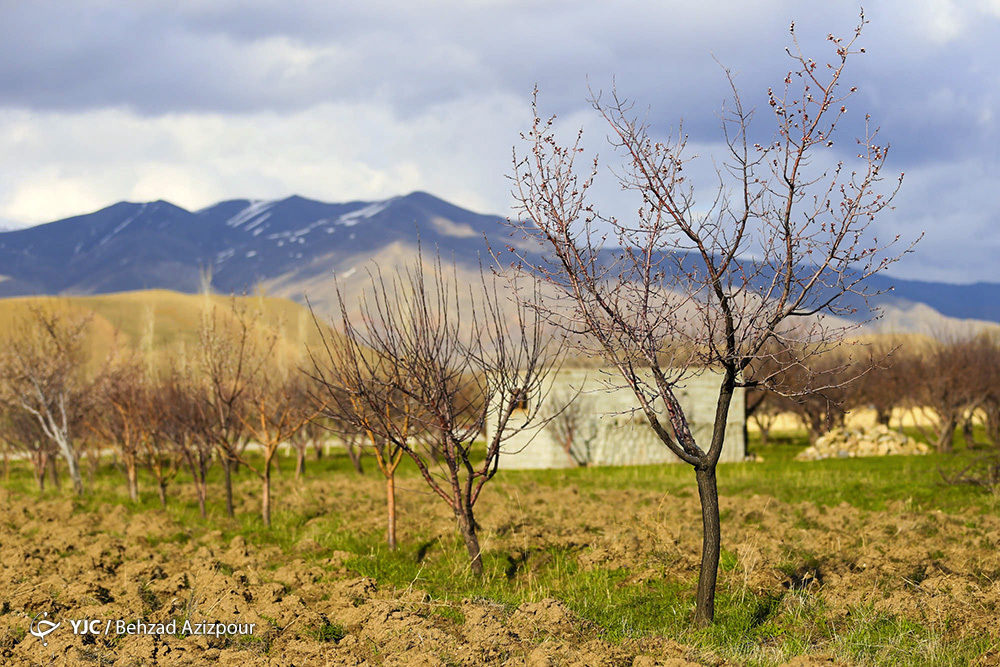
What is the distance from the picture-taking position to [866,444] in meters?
43.3

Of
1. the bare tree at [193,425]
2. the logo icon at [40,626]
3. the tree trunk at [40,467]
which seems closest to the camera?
the logo icon at [40,626]

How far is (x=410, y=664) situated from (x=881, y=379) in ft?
152

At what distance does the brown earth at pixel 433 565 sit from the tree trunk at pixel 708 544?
1.98 ft

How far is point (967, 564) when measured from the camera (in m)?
11.1

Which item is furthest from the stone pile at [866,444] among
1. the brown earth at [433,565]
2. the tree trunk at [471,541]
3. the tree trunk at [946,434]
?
the tree trunk at [471,541]

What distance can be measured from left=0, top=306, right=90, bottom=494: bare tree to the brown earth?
22.4ft

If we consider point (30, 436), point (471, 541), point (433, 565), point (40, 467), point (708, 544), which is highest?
point (708, 544)

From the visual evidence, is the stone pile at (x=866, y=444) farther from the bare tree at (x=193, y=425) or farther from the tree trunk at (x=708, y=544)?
the tree trunk at (x=708, y=544)

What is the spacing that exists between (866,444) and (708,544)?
127 feet

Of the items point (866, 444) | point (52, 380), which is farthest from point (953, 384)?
point (52, 380)

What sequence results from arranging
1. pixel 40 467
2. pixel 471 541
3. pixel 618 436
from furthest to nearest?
1. pixel 618 436
2. pixel 40 467
3. pixel 471 541

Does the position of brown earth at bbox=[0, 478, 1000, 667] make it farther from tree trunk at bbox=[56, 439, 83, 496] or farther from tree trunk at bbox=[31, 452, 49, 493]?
tree trunk at bbox=[31, 452, 49, 493]

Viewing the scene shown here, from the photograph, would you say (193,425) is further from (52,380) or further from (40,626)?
(40,626)

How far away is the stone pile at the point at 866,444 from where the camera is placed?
139 ft
